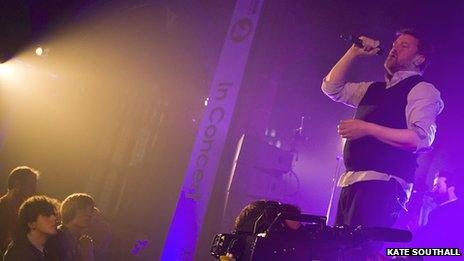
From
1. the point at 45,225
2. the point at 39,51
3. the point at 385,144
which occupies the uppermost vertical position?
the point at 39,51

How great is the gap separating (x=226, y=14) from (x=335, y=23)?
207 centimetres

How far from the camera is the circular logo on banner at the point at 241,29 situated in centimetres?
596

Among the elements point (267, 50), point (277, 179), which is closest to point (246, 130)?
point (277, 179)

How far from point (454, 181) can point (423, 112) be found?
4081 mm

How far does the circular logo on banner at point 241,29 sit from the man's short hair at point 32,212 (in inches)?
137

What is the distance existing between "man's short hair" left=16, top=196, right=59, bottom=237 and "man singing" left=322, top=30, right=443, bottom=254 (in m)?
3.11

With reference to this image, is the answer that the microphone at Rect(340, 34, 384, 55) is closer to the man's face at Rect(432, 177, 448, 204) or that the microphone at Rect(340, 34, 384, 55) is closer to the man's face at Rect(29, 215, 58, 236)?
the man's face at Rect(29, 215, 58, 236)

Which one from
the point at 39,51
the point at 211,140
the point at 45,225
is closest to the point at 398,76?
the point at 45,225

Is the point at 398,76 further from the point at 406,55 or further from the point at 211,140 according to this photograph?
the point at 211,140

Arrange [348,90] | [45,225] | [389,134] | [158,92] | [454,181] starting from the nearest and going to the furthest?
[389,134], [348,90], [45,225], [454,181], [158,92]

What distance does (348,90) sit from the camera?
2.47m

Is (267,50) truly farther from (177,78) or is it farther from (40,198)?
(40,198)

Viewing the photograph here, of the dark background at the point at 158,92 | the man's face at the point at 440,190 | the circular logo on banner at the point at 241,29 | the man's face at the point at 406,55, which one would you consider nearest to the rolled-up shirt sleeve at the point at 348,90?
the man's face at the point at 406,55

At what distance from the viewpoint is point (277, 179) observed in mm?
5559
